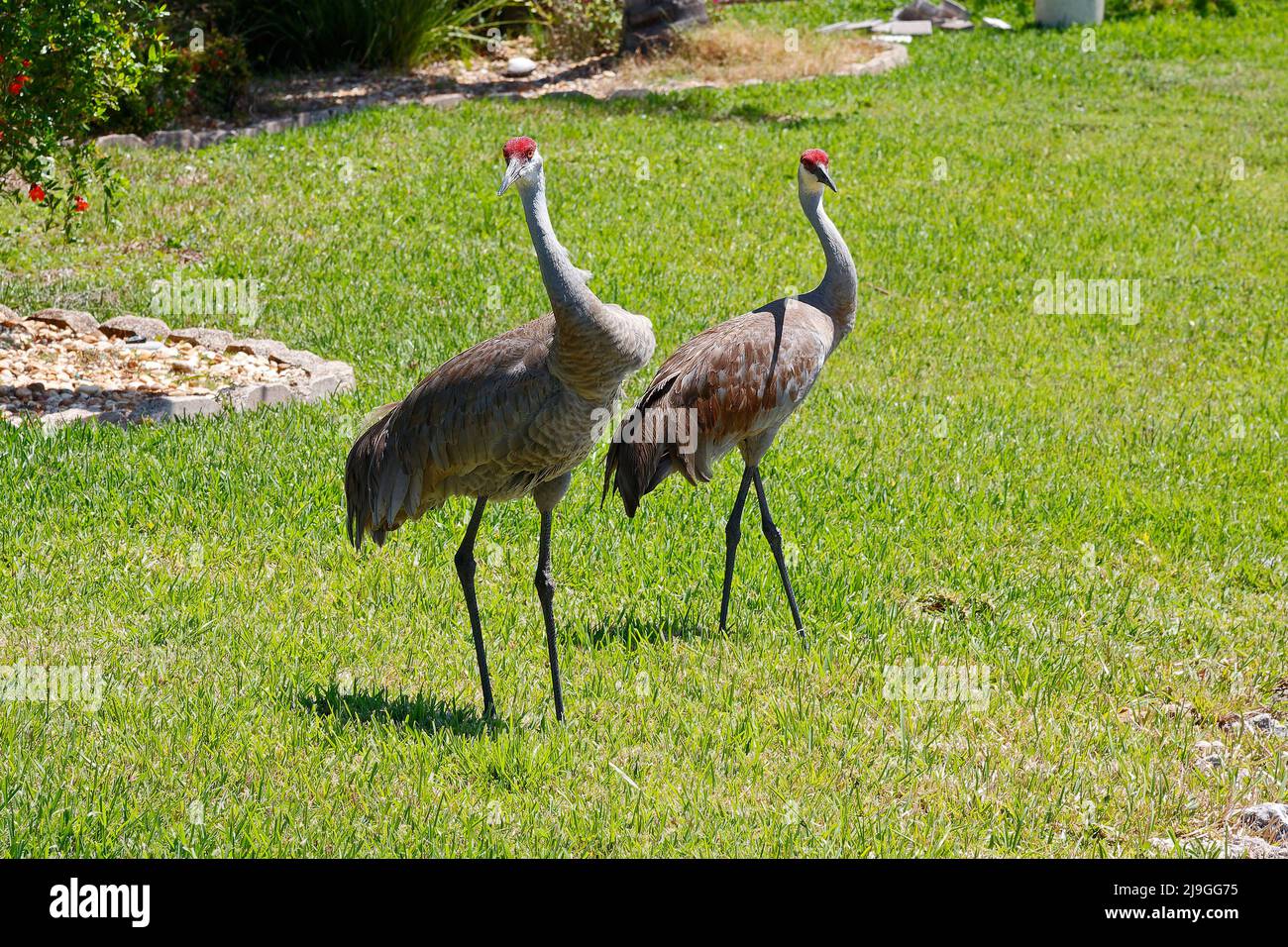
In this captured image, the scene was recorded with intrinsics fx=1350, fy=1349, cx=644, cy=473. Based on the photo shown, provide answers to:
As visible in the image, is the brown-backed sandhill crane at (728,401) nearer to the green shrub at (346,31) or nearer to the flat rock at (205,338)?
the flat rock at (205,338)

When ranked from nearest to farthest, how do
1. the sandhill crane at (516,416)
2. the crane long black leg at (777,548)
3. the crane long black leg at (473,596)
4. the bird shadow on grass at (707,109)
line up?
the sandhill crane at (516,416) → the crane long black leg at (473,596) → the crane long black leg at (777,548) → the bird shadow on grass at (707,109)

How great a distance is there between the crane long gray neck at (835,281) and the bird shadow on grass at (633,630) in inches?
60.0

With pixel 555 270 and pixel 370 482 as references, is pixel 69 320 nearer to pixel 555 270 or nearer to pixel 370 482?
pixel 370 482

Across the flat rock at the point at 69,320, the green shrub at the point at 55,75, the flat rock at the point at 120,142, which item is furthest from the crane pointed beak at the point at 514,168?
the flat rock at the point at 120,142

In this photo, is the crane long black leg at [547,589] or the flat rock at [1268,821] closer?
the flat rock at [1268,821]

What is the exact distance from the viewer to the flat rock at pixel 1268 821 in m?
4.23

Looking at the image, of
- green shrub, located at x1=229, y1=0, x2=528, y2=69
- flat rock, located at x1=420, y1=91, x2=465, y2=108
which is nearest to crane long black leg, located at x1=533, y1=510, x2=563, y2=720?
flat rock, located at x1=420, y1=91, x2=465, y2=108

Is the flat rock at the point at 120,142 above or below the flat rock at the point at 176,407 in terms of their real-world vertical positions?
above

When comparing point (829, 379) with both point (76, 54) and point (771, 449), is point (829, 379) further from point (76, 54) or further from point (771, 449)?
point (76, 54)

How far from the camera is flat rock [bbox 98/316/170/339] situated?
363 inches

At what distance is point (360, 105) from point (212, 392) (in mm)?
9316

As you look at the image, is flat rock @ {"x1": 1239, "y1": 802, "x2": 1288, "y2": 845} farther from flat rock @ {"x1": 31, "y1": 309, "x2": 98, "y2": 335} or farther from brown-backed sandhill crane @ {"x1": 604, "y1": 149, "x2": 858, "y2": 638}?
flat rock @ {"x1": 31, "y1": 309, "x2": 98, "y2": 335}

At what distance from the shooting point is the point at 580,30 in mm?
19516

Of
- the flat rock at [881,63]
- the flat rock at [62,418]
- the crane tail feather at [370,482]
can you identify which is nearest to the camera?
the crane tail feather at [370,482]
